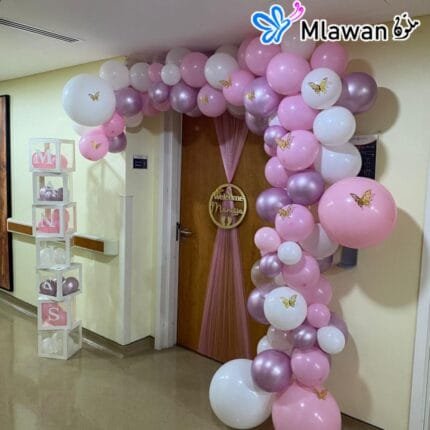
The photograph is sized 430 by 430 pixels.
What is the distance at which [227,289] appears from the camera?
3.11 m

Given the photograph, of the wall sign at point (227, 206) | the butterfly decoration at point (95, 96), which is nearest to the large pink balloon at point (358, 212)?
the wall sign at point (227, 206)

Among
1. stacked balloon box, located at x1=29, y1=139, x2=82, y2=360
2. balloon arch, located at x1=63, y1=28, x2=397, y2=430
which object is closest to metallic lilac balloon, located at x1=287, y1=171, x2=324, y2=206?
balloon arch, located at x1=63, y1=28, x2=397, y2=430

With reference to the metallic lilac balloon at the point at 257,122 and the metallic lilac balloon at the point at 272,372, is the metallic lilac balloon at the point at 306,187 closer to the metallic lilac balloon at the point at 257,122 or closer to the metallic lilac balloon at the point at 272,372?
the metallic lilac balloon at the point at 257,122

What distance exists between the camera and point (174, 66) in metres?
2.58

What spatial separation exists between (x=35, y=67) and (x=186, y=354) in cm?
270

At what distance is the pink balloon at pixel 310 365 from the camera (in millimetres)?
2061

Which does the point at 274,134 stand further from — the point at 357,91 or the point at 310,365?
the point at 310,365

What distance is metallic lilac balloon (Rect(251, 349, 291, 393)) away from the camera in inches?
82.8

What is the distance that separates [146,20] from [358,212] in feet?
5.00

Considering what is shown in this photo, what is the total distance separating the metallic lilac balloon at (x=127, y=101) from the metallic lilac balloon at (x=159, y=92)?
133mm

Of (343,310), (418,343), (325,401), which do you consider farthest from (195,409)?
(418,343)

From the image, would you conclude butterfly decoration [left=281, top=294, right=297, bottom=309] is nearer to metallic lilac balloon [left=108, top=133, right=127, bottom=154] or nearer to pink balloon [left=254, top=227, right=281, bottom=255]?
pink balloon [left=254, top=227, right=281, bottom=255]

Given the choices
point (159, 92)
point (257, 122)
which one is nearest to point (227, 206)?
point (257, 122)

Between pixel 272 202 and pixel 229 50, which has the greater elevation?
pixel 229 50
